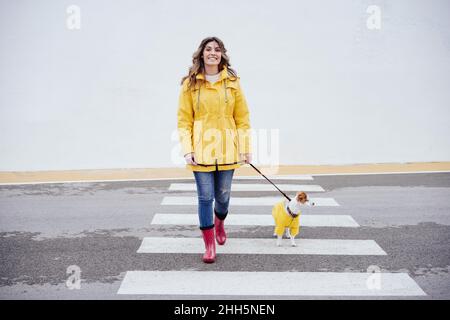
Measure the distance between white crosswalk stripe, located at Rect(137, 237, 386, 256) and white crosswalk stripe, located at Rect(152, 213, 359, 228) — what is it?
2.34 feet

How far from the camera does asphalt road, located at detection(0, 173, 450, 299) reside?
5.20 m

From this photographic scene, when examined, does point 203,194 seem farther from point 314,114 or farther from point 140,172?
point 314,114

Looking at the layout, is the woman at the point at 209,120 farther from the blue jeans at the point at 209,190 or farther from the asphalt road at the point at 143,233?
the asphalt road at the point at 143,233

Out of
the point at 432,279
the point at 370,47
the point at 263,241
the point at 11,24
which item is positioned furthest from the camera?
the point at 370,47

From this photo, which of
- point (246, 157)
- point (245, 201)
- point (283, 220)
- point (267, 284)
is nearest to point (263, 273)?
point (267, 284)

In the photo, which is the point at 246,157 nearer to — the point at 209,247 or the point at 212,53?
the point at 209,247

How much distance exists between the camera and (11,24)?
11.1 meters

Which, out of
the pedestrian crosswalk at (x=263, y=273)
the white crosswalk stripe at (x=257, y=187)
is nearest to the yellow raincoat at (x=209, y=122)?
the pedestrian crosswalk at (x=263, y=273)

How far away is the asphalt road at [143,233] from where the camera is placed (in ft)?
17.1

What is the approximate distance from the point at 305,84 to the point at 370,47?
59.1 inches

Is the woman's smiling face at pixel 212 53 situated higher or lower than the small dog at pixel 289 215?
higher

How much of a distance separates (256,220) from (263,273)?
203 centimetres

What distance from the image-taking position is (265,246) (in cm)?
617
